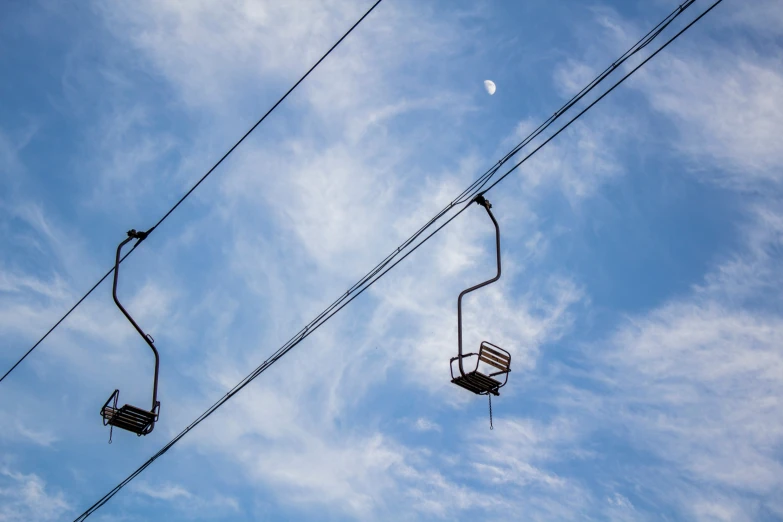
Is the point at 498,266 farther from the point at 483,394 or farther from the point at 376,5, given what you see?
the point at 376,5

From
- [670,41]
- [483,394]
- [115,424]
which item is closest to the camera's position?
[670,41]

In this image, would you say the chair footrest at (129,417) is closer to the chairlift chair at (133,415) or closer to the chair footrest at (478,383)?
the chairlift chair at (133,415)

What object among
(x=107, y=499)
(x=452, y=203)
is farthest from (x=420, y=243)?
(x=107, y=499)

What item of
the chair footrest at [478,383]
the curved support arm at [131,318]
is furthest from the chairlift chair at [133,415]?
the chair footrest at [478,383]

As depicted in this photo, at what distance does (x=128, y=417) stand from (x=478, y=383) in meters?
6.25

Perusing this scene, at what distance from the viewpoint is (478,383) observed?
1575 cm

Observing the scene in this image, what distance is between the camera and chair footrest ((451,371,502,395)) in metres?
15.5

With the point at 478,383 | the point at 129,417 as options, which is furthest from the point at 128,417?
the point at 478,383

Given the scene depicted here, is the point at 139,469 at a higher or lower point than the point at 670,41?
lower

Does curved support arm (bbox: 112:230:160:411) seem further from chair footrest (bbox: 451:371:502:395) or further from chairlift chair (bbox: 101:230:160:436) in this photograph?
chair footrest (bbox: 451:371:502:395)

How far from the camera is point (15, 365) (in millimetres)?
23250

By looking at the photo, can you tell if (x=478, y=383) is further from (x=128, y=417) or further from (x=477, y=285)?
(x=128, y=417)

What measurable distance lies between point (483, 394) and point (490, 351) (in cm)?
74

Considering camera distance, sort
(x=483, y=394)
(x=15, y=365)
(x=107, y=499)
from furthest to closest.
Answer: (x=15, y=365), (x=107, y=499), (x=483, y=394)
